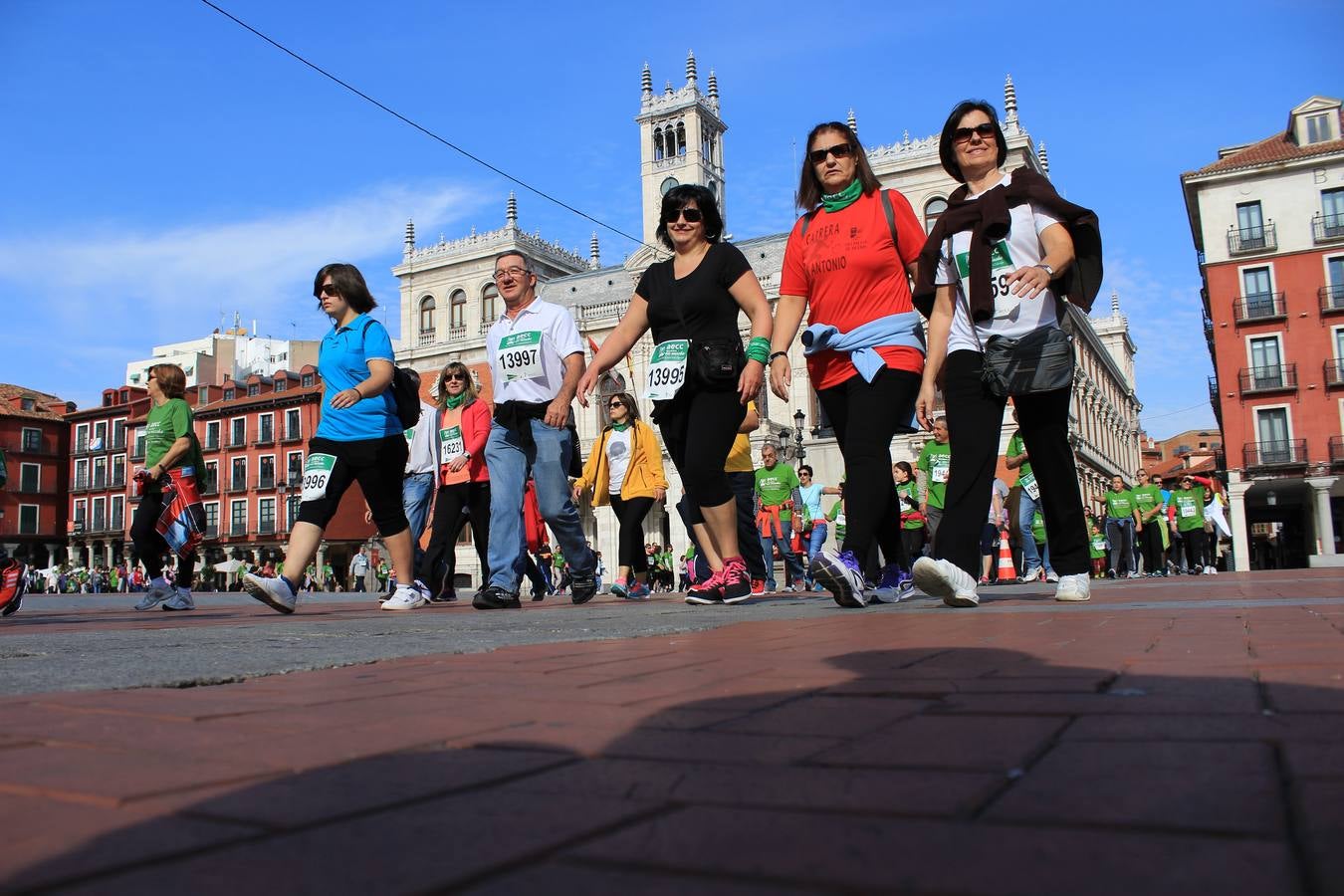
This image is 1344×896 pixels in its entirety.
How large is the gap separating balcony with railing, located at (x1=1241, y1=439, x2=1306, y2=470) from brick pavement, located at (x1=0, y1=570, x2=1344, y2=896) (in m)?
38.5

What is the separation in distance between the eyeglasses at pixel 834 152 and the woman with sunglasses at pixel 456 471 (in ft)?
11.5

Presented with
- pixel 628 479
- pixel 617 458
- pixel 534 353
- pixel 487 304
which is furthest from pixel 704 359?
pixel 487 304

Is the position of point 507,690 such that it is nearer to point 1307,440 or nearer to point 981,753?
point 981,753

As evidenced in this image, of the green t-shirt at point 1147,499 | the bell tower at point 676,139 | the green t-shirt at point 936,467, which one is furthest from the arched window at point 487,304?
the green t-shirt at point 936,467

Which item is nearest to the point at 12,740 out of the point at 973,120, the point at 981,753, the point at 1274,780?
the point at 981,753

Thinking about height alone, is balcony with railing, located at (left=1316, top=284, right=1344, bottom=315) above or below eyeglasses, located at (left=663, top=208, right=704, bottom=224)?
above

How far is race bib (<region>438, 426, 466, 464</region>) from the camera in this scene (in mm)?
8023

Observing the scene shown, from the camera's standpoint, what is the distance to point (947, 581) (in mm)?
4391

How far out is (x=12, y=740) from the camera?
1.64 meters

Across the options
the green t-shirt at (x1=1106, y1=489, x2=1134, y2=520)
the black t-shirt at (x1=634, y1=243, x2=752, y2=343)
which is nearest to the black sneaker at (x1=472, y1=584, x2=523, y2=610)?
the black t-shirt at (x1=634, y1=243, x2=752, y2=343)

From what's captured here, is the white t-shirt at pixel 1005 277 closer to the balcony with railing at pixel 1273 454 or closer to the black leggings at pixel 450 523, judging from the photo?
the black leggings at pixel 450 523

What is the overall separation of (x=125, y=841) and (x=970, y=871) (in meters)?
0.76

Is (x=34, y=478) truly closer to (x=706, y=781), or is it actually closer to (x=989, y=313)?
(x=989, y=313)

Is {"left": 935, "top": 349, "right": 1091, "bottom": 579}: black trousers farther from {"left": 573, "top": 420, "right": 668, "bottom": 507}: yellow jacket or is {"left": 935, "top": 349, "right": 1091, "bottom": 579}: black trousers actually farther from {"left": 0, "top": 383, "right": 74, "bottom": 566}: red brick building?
{"left": 0, "top": 383, "right": 74, "bottom": 566}: red brick building
